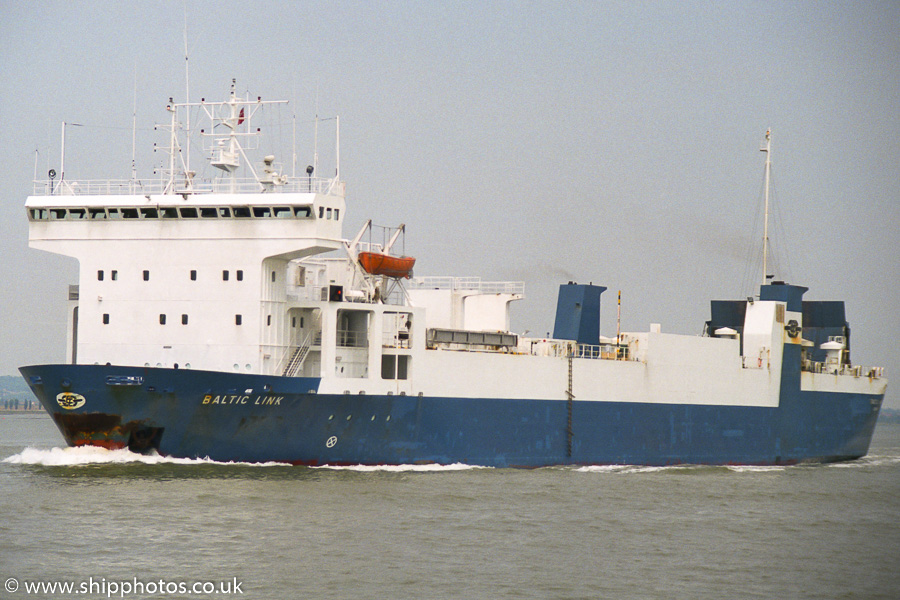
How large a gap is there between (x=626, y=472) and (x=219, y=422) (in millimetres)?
12041

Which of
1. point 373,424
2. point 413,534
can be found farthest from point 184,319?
point 413,534

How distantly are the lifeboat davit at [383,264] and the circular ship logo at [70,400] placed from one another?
7.91m

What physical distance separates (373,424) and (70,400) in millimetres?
7090

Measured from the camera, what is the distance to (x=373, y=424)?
87.1 feet

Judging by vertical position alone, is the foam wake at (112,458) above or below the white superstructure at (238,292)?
below

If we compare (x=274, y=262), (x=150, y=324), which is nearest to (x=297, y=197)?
(x=274, y=262)

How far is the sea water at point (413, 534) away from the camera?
16.3 metres

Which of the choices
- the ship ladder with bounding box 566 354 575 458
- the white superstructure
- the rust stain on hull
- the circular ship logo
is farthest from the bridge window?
the circular ship logo

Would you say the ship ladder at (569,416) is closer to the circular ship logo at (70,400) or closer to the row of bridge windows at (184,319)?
the row of bridge windows at (184,319)

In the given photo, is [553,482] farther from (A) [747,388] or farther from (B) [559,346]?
(A) [747,388]

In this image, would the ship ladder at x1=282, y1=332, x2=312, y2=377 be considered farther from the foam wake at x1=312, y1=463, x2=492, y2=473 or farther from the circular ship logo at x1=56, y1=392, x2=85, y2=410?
the circular ship logo at x1=56, y1=392, x2=85, y2=410

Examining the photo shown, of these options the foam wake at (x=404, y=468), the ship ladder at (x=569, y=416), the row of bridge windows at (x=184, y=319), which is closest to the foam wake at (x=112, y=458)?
the foam wake at (x=404, y=468)

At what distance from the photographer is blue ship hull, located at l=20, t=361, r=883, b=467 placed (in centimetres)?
2403

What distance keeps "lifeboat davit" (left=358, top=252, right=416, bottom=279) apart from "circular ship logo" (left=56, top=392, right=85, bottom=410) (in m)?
7.91
